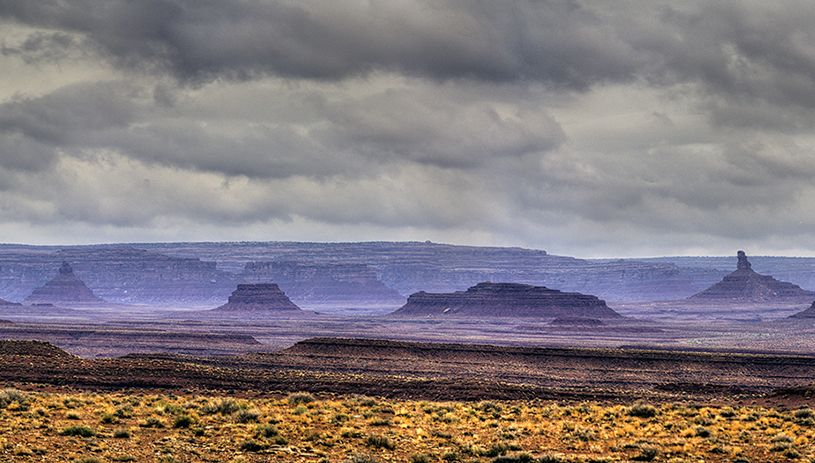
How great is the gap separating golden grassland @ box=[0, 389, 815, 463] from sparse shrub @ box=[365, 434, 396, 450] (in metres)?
0.05

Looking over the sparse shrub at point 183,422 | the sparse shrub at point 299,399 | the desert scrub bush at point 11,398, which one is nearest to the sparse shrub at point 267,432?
the sparse shrub at point 183,422

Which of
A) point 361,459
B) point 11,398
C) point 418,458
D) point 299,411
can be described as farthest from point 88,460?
point 11,398

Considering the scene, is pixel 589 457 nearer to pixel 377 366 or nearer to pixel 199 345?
pixel 377 366

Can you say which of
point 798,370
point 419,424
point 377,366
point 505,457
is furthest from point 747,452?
point 798,370

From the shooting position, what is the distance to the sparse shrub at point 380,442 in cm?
2709

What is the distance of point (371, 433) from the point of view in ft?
96.5

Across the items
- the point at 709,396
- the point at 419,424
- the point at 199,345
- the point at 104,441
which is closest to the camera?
the point at 104,441

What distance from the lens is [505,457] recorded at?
81.8 ft

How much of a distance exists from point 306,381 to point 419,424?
2531 centimetres

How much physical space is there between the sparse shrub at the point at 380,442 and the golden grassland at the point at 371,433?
54 mm

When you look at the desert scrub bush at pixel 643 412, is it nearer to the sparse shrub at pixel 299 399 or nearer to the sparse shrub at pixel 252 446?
the sparse shrub at pixel 299 399

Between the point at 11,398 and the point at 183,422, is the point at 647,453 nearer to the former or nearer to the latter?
the point at 183,422

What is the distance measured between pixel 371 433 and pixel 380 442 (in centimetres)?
211

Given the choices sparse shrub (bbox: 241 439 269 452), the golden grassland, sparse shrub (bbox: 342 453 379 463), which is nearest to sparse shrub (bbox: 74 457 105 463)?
the golden grassland
